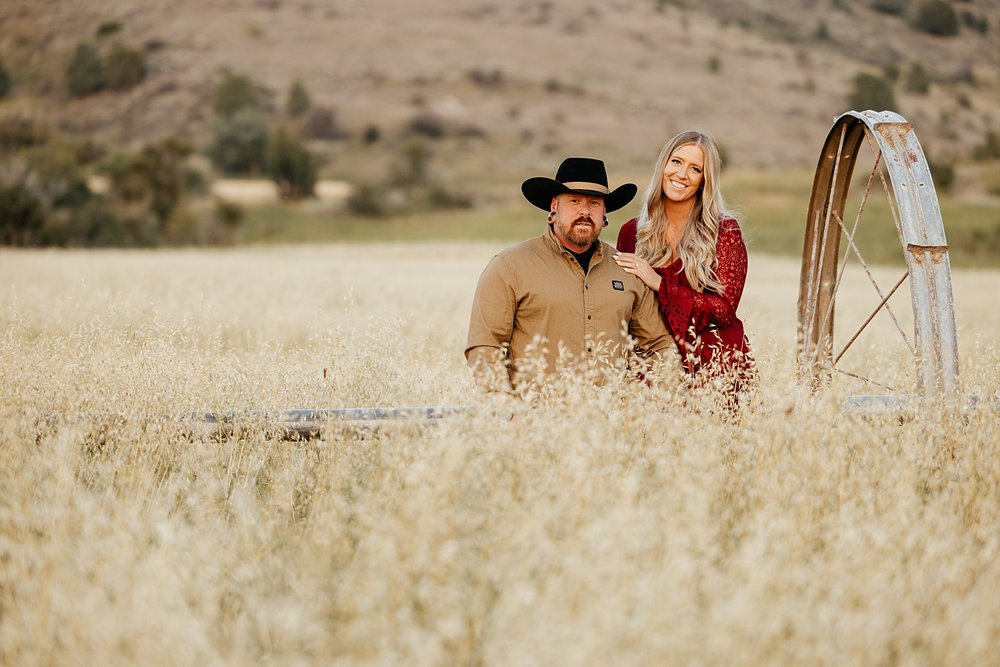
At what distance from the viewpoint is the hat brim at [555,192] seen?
5031mm

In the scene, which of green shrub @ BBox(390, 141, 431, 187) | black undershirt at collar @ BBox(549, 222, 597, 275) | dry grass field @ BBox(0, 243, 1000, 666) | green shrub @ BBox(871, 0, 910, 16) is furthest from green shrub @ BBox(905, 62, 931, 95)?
black undershirt at collar @ BBox(549, 222, 597, 275)

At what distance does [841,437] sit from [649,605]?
212 centimetres

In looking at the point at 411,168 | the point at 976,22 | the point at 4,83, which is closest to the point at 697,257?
the point at 411,168

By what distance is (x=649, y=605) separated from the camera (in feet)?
8.77

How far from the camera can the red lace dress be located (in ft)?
17.9

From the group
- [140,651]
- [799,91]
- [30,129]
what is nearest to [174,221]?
[30,129]

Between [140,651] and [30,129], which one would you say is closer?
[140,651]

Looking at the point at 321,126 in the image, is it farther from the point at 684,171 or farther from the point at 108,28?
the point at 684,171

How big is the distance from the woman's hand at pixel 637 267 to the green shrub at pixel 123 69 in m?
106

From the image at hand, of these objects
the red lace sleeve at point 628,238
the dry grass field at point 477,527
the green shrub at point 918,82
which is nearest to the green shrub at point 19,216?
the dry grass field at point 477,527

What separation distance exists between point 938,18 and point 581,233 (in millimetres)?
166082

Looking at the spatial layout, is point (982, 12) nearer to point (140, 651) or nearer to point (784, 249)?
point (784, 249)

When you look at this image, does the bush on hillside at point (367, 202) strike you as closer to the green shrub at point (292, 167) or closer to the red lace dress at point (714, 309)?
the green shrub at point (292, 167)

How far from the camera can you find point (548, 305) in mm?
5078
